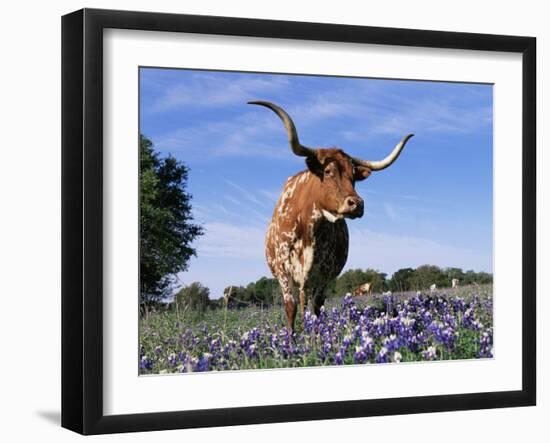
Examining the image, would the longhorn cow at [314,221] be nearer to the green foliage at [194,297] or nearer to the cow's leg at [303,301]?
the cow's leg at [303,301]

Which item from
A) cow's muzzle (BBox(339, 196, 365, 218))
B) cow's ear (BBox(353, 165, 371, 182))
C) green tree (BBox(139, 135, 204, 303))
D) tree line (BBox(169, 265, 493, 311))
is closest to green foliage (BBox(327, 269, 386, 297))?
tree line (BBox(169, 265, 493, 311))

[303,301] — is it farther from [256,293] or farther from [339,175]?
[339,175]

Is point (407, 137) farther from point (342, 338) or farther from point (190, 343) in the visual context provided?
point (190, 343)

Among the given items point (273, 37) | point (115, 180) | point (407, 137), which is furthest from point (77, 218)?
point (407, 137)

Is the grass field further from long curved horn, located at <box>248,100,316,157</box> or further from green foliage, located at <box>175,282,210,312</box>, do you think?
long curved horn, located at <box>248,100,316,157</box>

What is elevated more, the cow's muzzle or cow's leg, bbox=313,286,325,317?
the cow's muzzle

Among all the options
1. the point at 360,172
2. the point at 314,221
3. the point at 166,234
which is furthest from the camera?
the point at 314,221

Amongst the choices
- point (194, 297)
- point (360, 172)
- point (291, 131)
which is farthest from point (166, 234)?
point (360, 172)
